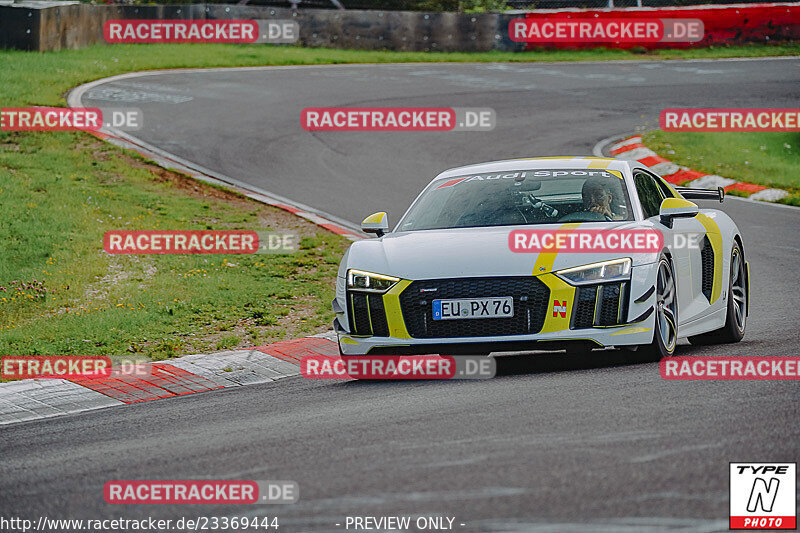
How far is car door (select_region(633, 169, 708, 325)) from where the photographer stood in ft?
26.1

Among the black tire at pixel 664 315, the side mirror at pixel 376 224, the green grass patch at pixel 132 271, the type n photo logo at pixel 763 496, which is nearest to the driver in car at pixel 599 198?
the black tire at pixel 664 315

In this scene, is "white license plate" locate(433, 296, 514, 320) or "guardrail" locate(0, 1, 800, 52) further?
"guardrail" locate(0, 1, 800, 52)

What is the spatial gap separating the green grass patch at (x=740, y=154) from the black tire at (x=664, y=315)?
913 cm

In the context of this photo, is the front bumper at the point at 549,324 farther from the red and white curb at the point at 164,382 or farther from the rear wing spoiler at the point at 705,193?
the rear wing spoiler at the point at 705,193

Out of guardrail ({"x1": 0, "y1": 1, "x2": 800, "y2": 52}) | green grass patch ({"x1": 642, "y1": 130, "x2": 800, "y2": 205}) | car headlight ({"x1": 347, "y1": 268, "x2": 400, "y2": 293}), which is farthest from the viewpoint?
guardrail ({"x1": 0, "y1": 1, "x2": 800, "y2": 52})

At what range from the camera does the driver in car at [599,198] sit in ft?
26.7

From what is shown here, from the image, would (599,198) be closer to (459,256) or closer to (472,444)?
(459,256)

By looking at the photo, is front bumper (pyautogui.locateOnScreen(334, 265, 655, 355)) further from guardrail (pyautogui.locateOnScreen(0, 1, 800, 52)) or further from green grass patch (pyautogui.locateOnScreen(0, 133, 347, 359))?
guardrail (pyautogui.locateOnScreen(0, 1, 800, 52))

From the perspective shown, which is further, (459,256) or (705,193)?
(705,193)

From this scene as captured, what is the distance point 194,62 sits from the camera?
27.1m

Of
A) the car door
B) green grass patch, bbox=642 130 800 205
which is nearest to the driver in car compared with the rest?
A: the car door

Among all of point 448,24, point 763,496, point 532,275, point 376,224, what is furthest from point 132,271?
point 448,24

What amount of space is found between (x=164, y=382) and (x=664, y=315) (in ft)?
11.1

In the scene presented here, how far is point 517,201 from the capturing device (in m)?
8.37
